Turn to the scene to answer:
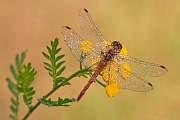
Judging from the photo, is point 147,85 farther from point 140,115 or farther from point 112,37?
point 112,37

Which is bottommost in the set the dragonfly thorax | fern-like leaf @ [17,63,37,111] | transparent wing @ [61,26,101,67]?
fern-like leaf @ [17,63,37,111]

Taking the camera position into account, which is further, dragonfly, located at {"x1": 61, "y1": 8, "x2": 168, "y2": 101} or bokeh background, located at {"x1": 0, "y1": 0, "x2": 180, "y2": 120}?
bokeh background, located at {"x1": 0, "y1": 0, "x2": 180, "y2": 120}

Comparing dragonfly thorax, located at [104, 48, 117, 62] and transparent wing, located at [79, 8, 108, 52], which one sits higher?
transparent wing, located at [79, 8, 108, 52]

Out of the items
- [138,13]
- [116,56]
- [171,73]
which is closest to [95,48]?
[116,56]

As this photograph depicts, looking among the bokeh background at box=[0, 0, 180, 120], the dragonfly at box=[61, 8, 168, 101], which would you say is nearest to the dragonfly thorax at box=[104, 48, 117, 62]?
the dragonfly at box=[61, 8, 168, 101]

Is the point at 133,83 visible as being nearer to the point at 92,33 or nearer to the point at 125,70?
the point at 125,70

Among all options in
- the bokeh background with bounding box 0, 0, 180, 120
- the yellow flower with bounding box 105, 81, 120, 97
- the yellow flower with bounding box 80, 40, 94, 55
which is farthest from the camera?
the bokeh background with bounding box 0, 0, 180, 120

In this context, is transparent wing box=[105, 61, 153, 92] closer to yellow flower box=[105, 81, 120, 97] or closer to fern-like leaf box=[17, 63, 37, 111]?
yellow flower box=[105, 81, 120, 97]
